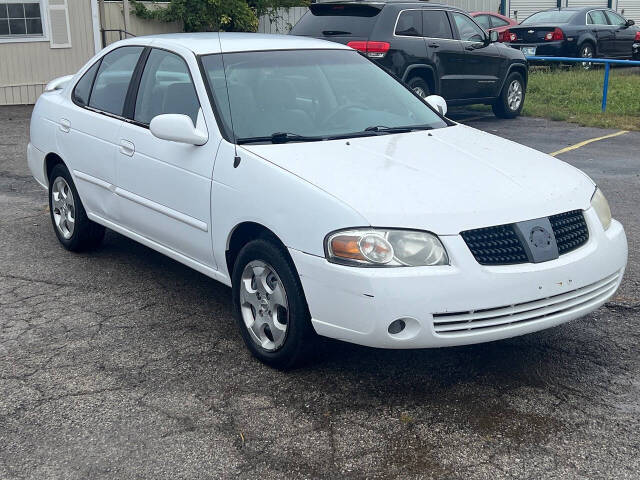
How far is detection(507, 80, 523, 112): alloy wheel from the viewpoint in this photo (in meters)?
14.4

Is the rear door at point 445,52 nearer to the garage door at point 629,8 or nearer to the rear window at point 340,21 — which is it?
the rear window at point 340,21

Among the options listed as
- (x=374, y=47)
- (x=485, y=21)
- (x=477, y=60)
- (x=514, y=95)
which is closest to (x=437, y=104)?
(x=374, y=47)

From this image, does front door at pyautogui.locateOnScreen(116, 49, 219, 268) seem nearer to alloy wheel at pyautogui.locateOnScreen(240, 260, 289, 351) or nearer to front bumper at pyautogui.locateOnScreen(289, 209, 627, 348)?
alloy wheel at pyautogui.locateOnScreen(240, 260, 289, 351)

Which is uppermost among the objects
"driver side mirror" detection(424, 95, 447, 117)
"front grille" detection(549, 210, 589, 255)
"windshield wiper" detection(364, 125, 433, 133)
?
"driver side mirror" detection(424, 95, 447, 117)

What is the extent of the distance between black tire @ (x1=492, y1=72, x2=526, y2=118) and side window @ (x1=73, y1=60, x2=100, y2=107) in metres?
8.97

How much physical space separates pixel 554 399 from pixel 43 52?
14.2m

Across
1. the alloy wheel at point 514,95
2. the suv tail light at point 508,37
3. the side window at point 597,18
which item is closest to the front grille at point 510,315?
the alloy wheel at point 514,95

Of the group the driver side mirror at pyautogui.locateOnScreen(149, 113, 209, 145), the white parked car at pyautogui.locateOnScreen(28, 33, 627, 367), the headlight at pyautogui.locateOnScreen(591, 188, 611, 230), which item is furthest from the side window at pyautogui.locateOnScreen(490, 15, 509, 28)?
the driver side mirror at pyautogui.locateOnScreen(149, 113, 209, 145)

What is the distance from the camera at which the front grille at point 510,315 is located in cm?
400

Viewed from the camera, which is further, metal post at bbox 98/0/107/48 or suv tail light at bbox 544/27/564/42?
suv tail light at bbox 544/27/564/42

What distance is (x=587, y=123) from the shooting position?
45.1 ft

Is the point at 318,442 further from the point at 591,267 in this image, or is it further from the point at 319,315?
the point at 591,267

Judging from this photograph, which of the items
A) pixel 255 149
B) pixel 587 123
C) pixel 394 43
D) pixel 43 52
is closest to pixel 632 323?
pixel 255 149

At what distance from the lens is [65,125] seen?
6426 mm
